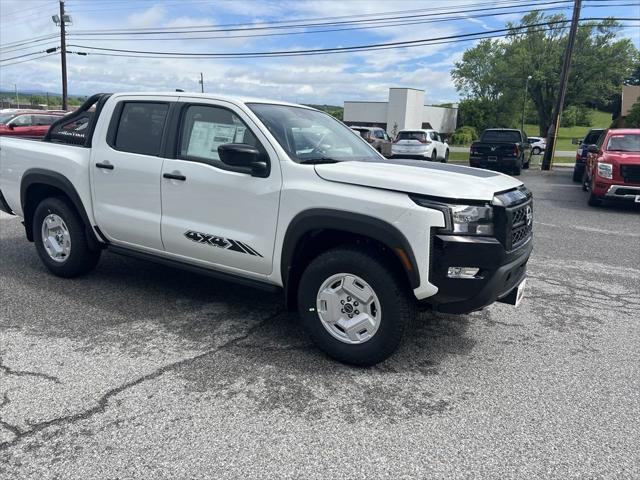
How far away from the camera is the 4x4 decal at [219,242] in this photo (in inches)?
154

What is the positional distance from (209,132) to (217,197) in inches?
23.2

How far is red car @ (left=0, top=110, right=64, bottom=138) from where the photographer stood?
18686mm

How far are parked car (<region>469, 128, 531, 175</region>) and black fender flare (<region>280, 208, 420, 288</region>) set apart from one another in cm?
1711

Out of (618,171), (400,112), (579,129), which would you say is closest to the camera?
(618,171)

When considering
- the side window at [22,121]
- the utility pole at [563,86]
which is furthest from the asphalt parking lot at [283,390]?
the utility pole at [563,86]

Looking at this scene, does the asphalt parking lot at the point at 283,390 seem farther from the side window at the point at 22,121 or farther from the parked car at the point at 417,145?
the parked car at the point at 417,145

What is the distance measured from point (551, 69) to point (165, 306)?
66.3 metres

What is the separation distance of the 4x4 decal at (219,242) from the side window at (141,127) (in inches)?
32.1

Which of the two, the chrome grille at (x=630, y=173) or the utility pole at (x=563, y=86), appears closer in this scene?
the chrome grille at (x=630, y=173)

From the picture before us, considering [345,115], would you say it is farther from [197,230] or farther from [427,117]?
[197,230]

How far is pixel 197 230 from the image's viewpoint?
13.6ft

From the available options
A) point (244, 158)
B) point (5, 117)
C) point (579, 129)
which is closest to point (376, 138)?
point (5, 117)

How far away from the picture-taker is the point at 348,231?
3.48 metres

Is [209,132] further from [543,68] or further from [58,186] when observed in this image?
[543,68]
